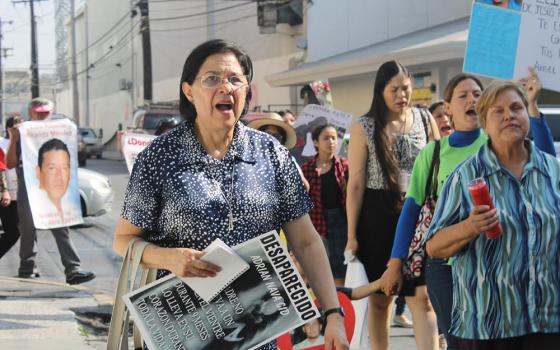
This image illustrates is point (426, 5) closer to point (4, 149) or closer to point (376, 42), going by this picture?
point (376, 42)

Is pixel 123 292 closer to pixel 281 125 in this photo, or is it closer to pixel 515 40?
Answer: pixel 515 40

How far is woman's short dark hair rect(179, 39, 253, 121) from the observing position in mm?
3174

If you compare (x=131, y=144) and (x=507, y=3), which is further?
(x=131, y=144)

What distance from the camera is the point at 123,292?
125 inches

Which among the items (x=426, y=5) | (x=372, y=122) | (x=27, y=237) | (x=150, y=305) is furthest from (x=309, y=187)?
(x=426, y=5)

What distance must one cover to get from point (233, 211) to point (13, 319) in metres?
5.04

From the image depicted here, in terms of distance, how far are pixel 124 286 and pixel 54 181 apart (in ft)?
21.8

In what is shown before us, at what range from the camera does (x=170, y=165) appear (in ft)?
10.2

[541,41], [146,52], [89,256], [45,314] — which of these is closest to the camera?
[541,41]

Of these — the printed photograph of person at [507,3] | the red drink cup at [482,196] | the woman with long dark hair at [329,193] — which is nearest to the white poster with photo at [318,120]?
the woman with long dark hair at [329,193]

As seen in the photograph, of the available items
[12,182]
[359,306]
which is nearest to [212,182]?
[359,306]

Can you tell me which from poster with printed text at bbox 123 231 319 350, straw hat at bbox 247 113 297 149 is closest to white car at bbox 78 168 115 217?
straw hat at bbox 247 113 297 149

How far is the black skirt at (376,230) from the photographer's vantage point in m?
5.53

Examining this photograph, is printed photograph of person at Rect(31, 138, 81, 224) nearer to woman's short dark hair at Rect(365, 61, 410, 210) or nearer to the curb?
the curb
